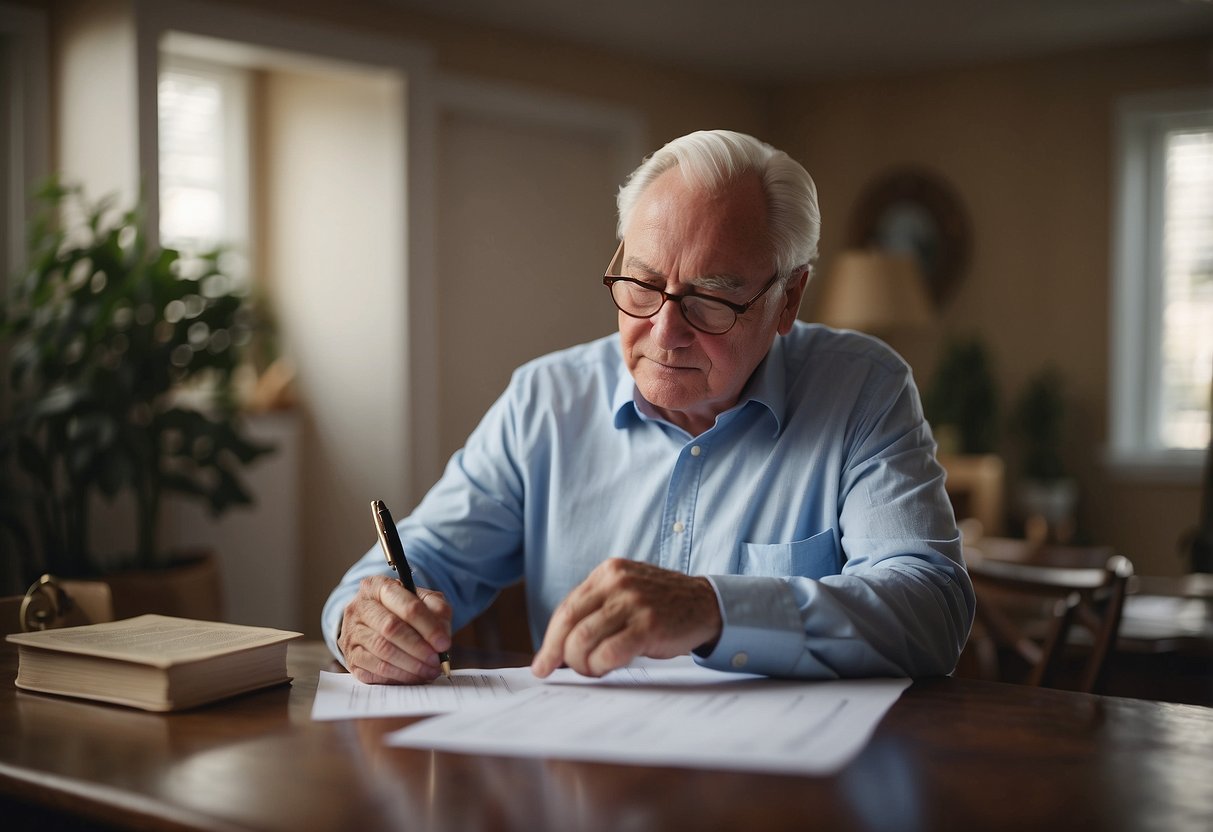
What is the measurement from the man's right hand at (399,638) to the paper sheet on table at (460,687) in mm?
14

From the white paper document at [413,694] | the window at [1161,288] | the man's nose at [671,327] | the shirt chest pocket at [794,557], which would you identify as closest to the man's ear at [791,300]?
the man's nose at [671,327]

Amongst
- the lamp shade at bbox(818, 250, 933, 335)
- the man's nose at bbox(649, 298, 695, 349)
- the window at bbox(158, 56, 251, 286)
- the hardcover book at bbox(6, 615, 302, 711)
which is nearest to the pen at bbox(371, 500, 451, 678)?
the hardcover book at bbox(6, 615, 302, 711)

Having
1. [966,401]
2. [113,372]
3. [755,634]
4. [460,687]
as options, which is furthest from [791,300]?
[966,401]

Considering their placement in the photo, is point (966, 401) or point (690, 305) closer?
point (690, 305)

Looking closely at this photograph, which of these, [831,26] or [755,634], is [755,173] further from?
[831,26]

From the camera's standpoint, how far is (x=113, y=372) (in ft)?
10.6

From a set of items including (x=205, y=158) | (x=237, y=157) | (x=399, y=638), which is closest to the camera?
(x=399, y=638)

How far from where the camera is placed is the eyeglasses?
1485mm

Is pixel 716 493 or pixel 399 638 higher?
pixel 716 493

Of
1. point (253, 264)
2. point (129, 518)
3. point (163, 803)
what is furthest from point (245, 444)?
point (163, 803)

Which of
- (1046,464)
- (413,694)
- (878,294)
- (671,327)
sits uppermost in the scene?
(878,294)

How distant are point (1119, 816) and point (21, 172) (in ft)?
13.3

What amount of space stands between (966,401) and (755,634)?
493cm

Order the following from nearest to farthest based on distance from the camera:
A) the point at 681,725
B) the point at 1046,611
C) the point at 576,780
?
the point at 576,780 → the point at 681,725 → the point at 1046,611
